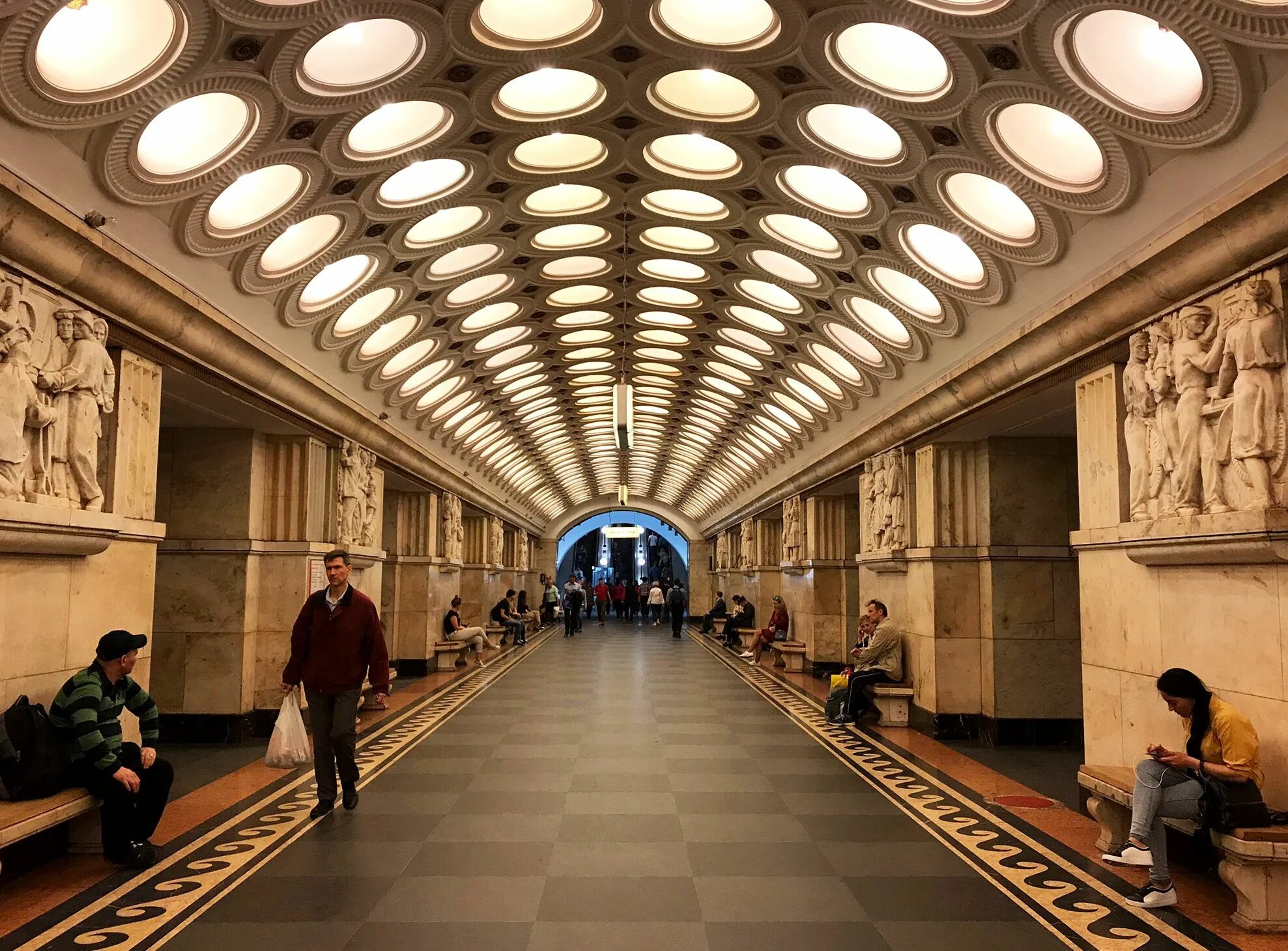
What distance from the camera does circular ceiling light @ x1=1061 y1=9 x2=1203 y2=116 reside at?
15.8 feet

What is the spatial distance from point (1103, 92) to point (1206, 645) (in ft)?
9.99

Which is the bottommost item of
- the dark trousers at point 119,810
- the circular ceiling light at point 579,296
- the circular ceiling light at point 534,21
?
the dark trousers at point 119,810

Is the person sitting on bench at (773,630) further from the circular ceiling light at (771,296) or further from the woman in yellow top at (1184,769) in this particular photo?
the woman in yellow top at (1184,769)

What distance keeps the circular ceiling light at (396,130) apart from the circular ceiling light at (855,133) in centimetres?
273

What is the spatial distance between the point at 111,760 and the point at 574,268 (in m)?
8.06

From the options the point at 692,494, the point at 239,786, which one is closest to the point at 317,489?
the point at 239,786

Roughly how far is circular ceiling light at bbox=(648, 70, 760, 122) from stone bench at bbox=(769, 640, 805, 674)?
1094 cm

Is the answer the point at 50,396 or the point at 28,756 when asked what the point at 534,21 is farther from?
the point at 28,756

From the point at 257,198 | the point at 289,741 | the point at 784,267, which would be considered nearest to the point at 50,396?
the point at 257,198

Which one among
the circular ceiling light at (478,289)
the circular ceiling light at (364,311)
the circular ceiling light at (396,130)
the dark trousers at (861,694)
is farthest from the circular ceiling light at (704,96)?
the dark trousers at (861,694)

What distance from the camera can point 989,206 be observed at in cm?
713

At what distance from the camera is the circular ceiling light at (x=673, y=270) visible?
1142cm

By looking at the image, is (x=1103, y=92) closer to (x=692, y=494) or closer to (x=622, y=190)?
(x=622, y=190)

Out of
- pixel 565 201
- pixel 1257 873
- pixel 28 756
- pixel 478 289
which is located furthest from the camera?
pixel 478 289
